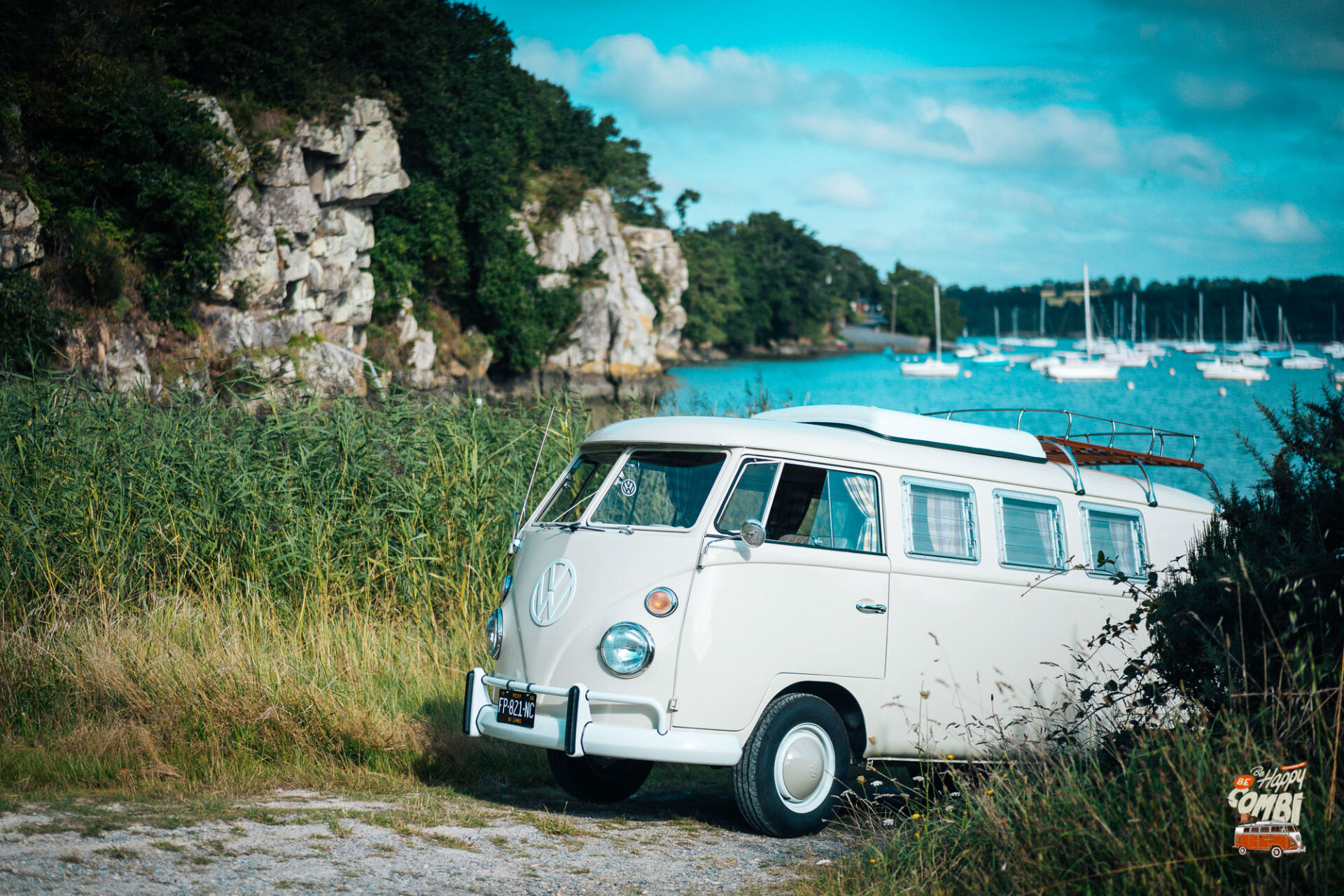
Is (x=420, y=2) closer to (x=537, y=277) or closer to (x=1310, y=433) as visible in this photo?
(x=537, y=277)

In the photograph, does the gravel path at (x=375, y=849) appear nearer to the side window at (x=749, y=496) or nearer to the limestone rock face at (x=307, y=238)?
the side window at (x=749, y=496)

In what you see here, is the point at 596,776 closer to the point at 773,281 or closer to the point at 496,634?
the point at 496,634

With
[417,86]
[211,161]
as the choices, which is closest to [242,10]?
[211,161]

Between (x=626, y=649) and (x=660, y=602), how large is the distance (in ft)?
1.03

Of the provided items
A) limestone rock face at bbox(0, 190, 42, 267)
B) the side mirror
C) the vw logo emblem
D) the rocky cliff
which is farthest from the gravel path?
limestone rock face at bbox(0, 190, 42, 267)

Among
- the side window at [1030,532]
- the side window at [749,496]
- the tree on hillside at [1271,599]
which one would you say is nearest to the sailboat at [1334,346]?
the side window at [1030,532]

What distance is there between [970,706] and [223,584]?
700 cm

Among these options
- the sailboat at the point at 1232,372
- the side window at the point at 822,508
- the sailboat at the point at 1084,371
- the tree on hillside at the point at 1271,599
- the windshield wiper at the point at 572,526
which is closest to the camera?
the tree on hillside at the point at 1271,599

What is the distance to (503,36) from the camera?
216 feet

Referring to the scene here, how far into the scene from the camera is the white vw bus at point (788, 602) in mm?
6160

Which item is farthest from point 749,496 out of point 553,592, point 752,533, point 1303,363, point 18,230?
point 1303,363

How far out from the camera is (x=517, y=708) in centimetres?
646

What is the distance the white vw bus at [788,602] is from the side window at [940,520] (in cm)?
2

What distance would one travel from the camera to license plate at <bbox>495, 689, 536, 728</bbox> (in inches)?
251
